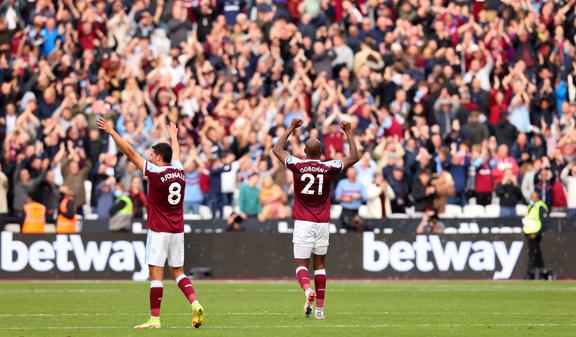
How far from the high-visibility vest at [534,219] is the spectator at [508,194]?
1558mm

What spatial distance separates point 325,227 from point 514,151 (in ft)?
52.6

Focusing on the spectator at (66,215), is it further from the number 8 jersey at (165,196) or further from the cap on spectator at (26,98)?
the number 8 jersey at (165,196)

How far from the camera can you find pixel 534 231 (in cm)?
3284

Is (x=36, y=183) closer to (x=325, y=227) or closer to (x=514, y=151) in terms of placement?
(x=514, y=151)

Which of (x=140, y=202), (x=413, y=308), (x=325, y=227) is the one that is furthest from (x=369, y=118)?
(x=325, y=227)

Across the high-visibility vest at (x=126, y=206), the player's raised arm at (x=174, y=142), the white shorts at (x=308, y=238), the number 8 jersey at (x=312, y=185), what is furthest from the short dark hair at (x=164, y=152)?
the high-visibility vest at (x=126, y=206)

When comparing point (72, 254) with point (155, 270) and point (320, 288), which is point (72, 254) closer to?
point (320, 288)

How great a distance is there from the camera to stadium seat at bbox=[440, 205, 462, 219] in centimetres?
3456

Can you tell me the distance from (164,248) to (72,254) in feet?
49.9

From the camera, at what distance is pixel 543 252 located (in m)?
33.5

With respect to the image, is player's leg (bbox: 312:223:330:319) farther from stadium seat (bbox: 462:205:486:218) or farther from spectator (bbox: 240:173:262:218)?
stadium seat (bbox: 462:205:486:218)

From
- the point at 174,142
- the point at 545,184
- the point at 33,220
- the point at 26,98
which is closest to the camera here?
the point at 174,142

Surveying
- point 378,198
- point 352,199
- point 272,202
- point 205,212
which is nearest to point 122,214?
point 205,212

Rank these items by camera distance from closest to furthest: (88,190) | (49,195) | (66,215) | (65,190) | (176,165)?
(176,165) → (66,215) → (65,190) → (49,195) → (88,190)
